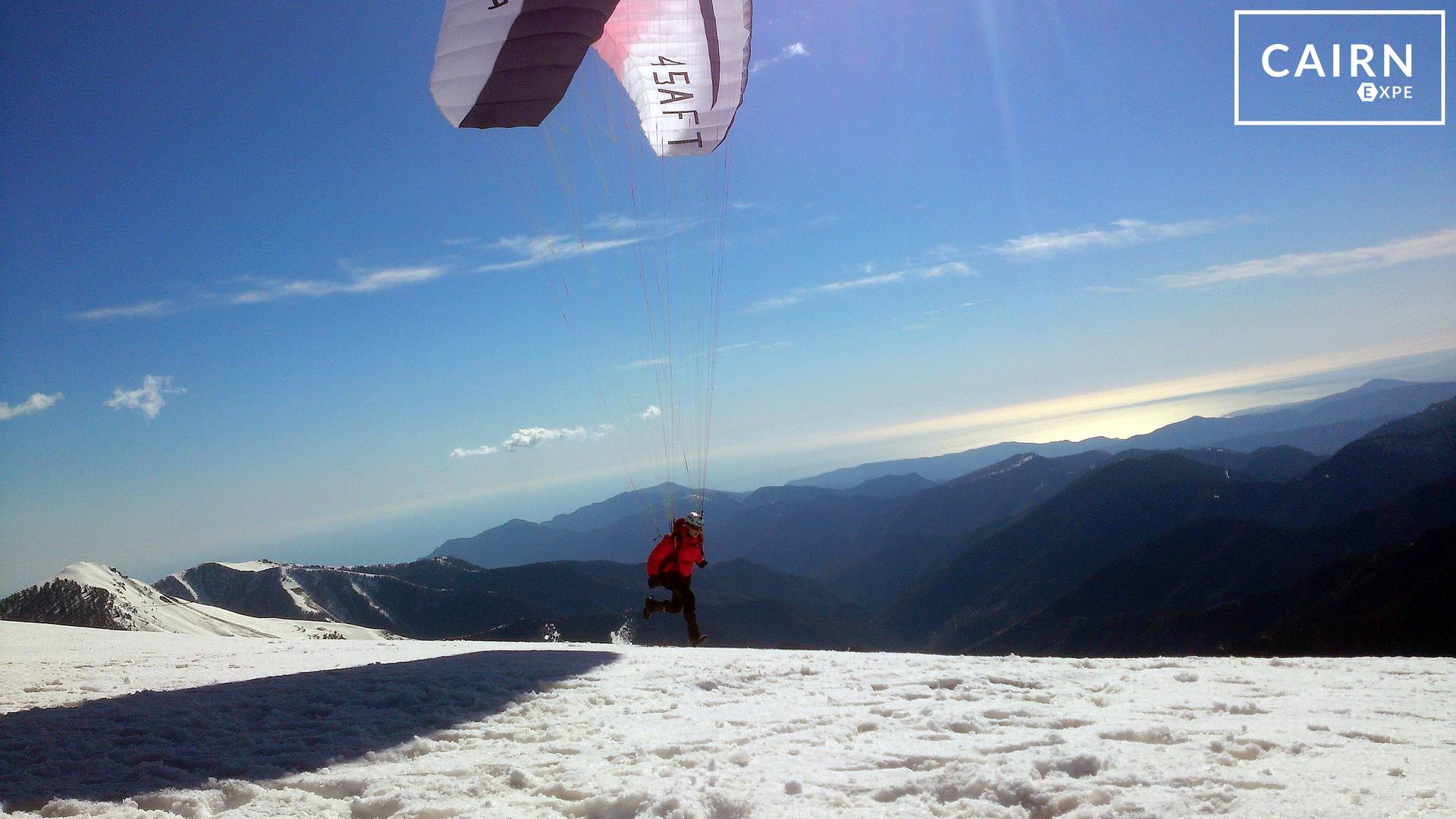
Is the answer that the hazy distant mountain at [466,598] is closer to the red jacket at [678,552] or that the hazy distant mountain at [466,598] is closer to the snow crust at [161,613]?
the snow crust at [161,613]

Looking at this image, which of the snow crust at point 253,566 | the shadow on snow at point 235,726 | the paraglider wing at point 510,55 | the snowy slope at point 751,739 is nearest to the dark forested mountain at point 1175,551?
the snowy slope at point 751,739

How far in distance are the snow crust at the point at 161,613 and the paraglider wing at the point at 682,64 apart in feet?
223

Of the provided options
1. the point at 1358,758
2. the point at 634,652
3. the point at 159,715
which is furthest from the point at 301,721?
the point at 1358,758

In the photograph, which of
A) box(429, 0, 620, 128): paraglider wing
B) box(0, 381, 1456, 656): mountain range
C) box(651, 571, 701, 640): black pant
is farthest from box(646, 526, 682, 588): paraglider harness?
box(0, 381, 1456, 656): mountain range

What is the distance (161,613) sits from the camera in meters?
72.1

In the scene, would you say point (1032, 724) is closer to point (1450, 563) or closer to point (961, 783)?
point (961, 783)

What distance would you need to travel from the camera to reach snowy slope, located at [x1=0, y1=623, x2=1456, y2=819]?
404cm

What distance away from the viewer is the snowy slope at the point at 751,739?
4035mm

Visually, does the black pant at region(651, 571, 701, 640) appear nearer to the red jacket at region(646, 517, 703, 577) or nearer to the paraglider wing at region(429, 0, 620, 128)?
the red jacket at region(646, 517, 703, 577)

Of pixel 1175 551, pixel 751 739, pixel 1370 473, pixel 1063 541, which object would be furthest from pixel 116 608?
pixel 1370 473

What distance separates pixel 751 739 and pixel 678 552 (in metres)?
6.56

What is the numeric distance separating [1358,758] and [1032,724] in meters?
1.83

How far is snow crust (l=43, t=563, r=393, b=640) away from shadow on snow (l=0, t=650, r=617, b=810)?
6782 centimetres

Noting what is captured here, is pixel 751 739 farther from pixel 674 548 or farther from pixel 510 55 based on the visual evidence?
pixel 510 55
